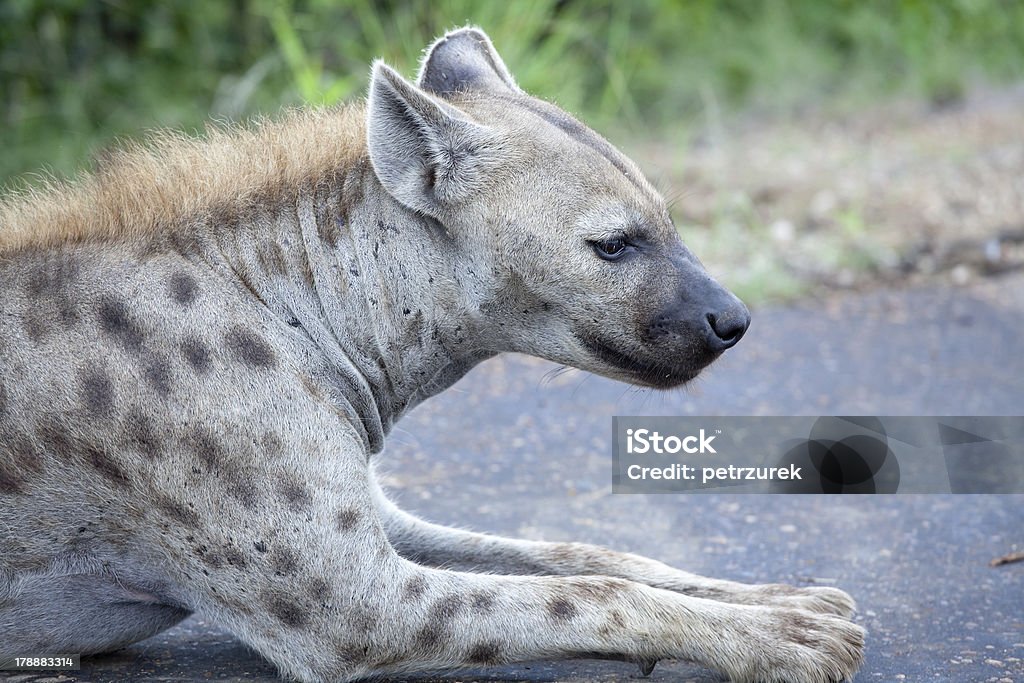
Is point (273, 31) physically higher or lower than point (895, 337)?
higher

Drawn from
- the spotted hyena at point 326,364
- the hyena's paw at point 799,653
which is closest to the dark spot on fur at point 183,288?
the spotted hyena at point 326,364

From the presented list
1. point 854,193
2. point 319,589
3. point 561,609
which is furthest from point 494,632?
point 854,193

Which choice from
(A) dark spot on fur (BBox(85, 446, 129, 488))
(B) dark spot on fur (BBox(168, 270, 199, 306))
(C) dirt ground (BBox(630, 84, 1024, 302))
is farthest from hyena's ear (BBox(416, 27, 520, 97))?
(C) dirt ground (BBox(630, 84, 1024, 302))

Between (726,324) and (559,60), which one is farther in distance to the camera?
(559,60)

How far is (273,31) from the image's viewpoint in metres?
8.20

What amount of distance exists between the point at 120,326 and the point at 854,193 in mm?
5414

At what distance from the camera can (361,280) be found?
312 centimetres

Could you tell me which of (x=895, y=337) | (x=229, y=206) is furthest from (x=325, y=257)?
(x=895, y=337)

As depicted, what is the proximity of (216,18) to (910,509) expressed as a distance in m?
5.52

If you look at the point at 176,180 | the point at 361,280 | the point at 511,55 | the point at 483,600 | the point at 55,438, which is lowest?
the point at 483,600

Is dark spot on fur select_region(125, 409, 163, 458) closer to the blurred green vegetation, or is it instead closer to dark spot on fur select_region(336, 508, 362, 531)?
dark spot on fur select_region(336, 508, 362, 531)

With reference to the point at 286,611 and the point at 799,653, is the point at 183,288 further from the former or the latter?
the point at 799,653

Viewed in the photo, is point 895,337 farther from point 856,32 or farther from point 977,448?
point 856,32

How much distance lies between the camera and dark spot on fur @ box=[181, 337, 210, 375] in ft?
9.45
